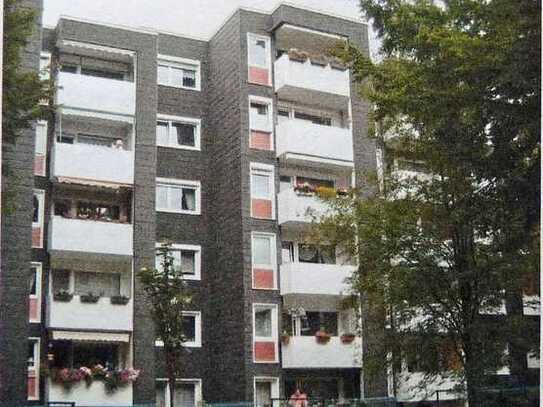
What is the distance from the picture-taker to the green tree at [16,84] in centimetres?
758

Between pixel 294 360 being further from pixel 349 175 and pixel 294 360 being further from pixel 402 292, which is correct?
pixel 402 292

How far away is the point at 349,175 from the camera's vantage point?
16344mm

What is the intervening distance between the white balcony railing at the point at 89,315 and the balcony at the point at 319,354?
260 centimetres

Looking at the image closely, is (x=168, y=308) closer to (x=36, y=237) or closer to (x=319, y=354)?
(x=36, y=237)

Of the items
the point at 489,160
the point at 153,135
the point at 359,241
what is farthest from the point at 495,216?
the point at 153,135

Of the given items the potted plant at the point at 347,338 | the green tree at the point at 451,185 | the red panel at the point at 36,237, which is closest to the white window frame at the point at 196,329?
the potted plant at the point at 347,338

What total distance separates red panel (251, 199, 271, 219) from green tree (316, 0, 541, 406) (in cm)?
453

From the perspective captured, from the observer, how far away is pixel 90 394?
13.2 metres

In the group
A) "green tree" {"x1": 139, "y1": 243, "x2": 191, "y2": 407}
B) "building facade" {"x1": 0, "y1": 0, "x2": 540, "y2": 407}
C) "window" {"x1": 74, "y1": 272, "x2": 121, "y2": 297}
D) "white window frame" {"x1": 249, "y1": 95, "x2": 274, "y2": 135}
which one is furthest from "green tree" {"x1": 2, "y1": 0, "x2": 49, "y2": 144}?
"white window frame" {"x1": 249, "y1": 95, "x2": 274, "y2": 135}

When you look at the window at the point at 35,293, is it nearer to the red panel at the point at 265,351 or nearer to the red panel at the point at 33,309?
the red panel at the point at 33,309

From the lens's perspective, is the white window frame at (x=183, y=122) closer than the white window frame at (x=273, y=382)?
No

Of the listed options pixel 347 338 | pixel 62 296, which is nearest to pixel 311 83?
pixel 347 338

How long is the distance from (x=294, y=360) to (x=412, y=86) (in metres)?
7.30

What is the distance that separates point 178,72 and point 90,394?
241 inches
